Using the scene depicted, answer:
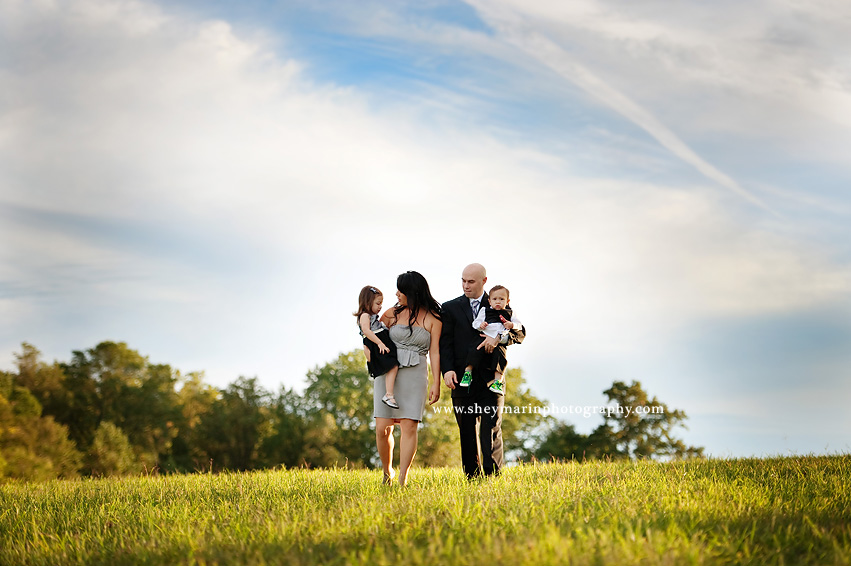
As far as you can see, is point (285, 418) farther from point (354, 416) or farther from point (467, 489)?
point (467, 489)

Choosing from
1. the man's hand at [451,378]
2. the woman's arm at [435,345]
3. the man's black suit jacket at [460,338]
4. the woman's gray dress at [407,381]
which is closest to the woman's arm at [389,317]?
the woman's gray dress at [407,381]

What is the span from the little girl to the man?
719 millimetres

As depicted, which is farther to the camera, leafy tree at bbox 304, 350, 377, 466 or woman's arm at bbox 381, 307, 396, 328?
leafy tree at bbox 304, 350, 377, 466

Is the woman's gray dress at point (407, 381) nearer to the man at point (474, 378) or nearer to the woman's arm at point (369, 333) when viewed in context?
the woman's arm at point (369, 333)

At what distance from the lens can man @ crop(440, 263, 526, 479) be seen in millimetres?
8695

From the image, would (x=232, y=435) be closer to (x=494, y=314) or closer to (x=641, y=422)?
(x=641, y=422)

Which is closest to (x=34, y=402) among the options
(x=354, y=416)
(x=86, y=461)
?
(x=86, y=461)

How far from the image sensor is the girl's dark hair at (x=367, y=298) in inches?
348

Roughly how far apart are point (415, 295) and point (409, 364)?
88cm

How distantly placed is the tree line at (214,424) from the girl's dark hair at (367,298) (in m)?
29.0

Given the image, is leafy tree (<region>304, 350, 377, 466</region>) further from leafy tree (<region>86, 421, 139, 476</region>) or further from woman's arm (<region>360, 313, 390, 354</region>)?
woman's arm (<region>360, 313, 390, 354</region>)

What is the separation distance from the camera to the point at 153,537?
5711 mm

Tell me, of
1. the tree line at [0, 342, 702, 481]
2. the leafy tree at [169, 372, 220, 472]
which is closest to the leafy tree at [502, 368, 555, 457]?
the tree line at [0, 342, 702, 481]

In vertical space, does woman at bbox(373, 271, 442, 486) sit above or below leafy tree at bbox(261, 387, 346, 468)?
above
